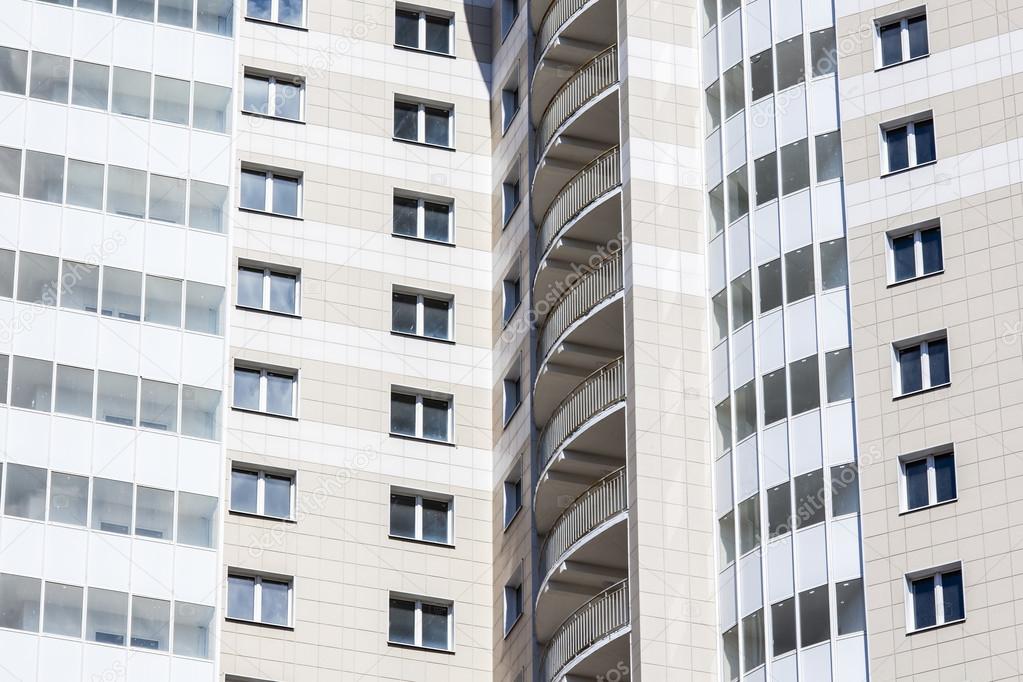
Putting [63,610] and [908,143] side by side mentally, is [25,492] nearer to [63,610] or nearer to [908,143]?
[63,610]

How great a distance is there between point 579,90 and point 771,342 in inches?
465

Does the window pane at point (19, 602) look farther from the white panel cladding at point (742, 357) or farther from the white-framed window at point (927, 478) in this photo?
the white-framed window at point (927, 478)

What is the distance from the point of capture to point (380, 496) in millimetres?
61062

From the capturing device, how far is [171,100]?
63281mm

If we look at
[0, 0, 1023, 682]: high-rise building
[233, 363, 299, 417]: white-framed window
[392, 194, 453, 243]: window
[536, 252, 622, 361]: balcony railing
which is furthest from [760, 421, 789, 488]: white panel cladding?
[392, 194, 453, 243]: window

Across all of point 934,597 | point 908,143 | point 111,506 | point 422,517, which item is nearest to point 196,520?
point 111,506

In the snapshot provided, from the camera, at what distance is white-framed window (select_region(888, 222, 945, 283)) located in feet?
167

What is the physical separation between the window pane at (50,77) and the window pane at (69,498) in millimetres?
11559

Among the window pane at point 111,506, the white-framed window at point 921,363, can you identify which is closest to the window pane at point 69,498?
the window pane at point 111,506

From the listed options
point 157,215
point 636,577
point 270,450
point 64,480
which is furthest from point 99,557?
point 636,577

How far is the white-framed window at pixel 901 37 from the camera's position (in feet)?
175

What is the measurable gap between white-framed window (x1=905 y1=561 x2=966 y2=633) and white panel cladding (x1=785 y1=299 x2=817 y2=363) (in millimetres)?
6133

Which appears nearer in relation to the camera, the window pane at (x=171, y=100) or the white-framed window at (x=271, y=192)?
the window pane at (x=171, y=100)

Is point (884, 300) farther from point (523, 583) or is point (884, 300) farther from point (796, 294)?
point (523, 583)
